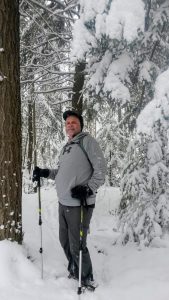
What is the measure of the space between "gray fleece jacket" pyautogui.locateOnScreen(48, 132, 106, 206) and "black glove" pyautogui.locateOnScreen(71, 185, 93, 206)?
80mm

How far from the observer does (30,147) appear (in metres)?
17.2

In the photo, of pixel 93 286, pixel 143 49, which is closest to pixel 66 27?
pixel 143 49

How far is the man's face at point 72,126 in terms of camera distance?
4875 mm

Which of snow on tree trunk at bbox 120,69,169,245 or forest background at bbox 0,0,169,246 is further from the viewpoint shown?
snow on tree trunk at bbox 120,69,169,245

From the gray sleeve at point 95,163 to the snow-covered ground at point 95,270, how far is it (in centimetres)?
132

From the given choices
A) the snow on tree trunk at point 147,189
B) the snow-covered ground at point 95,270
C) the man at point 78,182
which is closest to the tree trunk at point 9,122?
the snow-covered ground at point 95,270

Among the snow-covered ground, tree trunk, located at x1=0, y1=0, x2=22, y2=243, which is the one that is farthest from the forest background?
the snow-covered ground

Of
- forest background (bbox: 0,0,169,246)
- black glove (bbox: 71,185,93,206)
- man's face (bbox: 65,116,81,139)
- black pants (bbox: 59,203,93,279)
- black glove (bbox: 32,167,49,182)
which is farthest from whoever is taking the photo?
black glove (bbox: 32,167,49,182)

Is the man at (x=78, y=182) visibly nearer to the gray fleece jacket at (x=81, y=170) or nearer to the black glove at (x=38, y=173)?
the gray fleece jacket at (x=81, y=170)

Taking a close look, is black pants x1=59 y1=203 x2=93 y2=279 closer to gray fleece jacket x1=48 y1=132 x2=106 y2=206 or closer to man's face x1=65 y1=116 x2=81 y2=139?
gray fleece jacket x1=48 y1=132 x2=106 y2=206

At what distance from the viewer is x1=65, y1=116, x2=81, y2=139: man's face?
4.88m

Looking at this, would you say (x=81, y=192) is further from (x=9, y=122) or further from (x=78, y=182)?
(x=9, y=122)

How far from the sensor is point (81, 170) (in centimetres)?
460

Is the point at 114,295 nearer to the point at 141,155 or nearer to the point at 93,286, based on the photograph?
the point at 93,286
